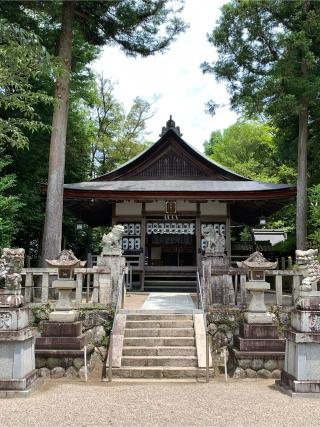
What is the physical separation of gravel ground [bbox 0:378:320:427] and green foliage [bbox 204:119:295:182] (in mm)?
18664

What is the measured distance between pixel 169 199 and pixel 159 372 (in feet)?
27.2

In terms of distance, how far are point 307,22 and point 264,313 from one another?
10772mm

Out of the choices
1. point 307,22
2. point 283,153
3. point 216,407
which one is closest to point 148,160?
point 283,153

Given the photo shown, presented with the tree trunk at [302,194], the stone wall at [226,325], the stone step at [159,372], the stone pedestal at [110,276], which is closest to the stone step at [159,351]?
the stone step at [159,372]

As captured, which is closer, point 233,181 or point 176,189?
point 176,189

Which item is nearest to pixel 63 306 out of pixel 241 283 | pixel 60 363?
pixel 60 363

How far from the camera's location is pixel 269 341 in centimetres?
800

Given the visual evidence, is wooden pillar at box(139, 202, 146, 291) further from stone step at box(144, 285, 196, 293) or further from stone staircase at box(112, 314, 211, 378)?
stone staircase at box(112, 314, 211, 378)

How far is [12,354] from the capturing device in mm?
6312

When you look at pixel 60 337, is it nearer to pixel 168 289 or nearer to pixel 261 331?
pixel 261 331

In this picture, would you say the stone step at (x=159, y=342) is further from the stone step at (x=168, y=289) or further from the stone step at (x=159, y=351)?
the stone step at (x=168, y=289)

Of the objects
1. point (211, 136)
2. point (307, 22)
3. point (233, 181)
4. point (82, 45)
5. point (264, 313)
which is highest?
point (211, 136)

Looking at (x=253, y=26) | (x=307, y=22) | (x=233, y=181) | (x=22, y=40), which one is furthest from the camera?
(x=233, y=181)

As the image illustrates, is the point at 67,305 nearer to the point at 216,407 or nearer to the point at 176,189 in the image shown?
the point at 216,407
